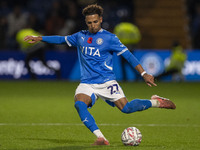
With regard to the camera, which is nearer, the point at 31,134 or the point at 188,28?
the point at 31,134

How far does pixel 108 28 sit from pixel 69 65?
211 centimetres

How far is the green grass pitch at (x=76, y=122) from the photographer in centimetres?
664

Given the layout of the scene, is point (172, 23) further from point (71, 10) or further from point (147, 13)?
point (71, 10)

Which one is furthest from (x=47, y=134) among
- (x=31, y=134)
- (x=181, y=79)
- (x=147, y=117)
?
(x=181, y=79)

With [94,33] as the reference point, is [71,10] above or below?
below

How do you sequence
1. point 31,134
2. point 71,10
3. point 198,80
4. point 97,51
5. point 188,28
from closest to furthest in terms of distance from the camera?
point 97,51, point 31,134, point 198,80, point 71,10, point 188,28

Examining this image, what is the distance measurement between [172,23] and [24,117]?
1255cm

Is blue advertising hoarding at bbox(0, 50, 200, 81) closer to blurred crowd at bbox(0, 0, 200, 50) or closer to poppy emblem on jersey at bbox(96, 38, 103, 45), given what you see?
blurred crowd at bbox(0, 0, 200, 50)

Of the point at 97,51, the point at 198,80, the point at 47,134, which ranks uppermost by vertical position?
the point at 97,51

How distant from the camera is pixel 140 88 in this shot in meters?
15.7

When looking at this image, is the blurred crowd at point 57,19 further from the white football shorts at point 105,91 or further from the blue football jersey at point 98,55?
the white football shorts at point 105,91

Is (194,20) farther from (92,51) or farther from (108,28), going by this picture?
(92,51)

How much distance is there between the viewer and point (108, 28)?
19359 mm

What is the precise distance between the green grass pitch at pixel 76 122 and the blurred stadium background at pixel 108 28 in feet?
11.9
